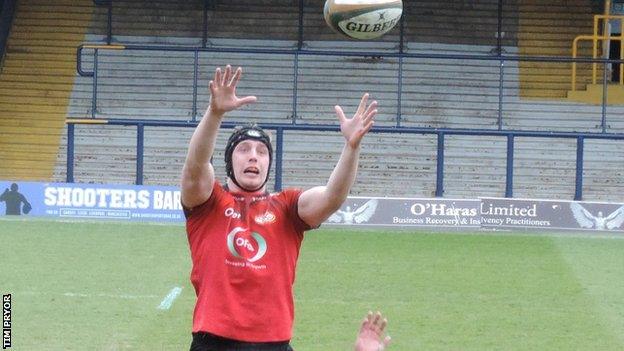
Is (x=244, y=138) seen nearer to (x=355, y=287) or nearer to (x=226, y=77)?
(x=226, y=77)

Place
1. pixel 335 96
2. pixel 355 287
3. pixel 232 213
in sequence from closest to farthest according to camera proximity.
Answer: pixel 232 213, pixel 355 287, pixel 335 96

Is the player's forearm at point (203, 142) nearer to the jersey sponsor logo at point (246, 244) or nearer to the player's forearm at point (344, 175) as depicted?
the jersey sponsor logo at point (246, 244)

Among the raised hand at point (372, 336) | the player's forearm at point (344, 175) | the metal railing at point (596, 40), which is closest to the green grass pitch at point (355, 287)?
the player's forearm at point (344, 175)

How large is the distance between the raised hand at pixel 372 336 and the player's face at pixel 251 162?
1103mm

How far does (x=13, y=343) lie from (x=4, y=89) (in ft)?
57.5

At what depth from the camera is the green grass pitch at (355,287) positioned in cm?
1075

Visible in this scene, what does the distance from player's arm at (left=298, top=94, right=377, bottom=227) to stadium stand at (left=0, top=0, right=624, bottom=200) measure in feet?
60.5

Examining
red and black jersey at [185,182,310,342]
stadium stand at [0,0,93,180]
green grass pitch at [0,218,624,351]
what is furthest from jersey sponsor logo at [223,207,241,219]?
stadium stand at [0,0,93,180]

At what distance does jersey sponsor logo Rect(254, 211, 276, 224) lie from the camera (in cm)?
555

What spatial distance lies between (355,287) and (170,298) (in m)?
2.14

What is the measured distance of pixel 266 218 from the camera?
18.3ft

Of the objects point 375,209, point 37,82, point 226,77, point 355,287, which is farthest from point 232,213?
point 37,82

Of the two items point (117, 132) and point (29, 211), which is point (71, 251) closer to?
point (29, 211)

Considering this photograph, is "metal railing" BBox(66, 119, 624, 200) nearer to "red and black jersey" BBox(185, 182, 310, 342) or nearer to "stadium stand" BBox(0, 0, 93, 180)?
"stadium stand" BBox(0, 0, 93, 180)
